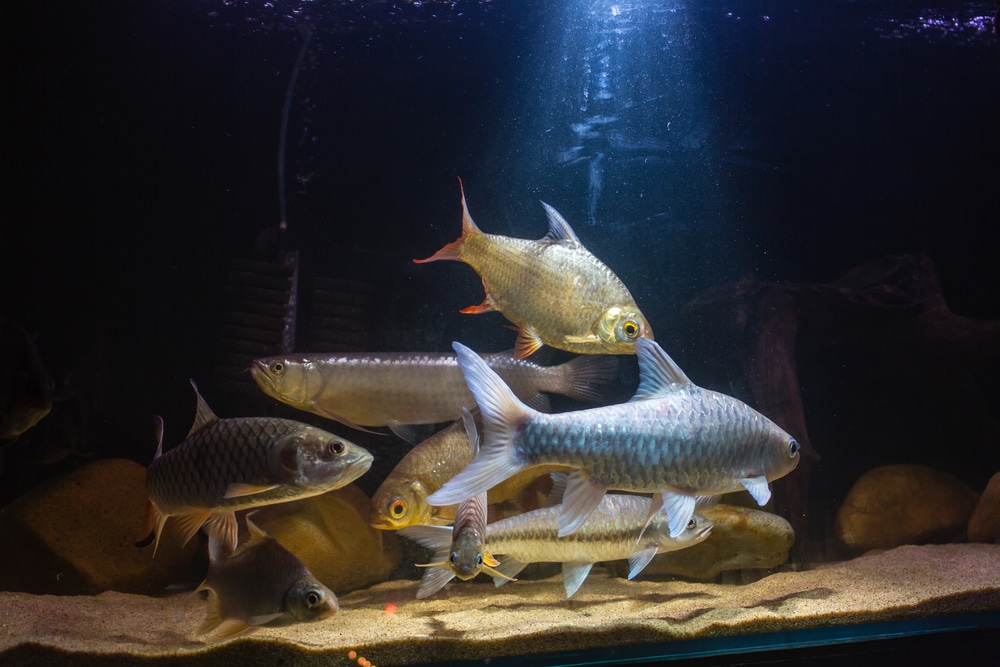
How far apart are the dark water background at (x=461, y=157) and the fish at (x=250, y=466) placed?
4.31 ft

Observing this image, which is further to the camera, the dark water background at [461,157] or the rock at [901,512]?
the rock at [901,512]

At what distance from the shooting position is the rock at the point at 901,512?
417cm

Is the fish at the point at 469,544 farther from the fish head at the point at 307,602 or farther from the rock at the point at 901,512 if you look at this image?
the rock at the point at 901,512

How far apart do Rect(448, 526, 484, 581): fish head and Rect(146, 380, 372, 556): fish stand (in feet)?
1.88

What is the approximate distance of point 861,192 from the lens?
4598mm

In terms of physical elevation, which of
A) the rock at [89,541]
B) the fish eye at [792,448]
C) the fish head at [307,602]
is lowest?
the rock at [89,541]

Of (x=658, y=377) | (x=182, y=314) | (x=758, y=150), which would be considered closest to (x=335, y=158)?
(x=182, y=314)

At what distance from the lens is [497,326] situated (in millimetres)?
4195

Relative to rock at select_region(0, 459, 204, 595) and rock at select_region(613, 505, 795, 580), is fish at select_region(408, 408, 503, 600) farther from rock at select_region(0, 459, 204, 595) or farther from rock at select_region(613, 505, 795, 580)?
rock at select_region(0, 459, 204, 595)

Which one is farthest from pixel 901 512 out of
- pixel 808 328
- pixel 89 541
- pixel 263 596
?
pixel 89 541

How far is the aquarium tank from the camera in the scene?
2.59 m

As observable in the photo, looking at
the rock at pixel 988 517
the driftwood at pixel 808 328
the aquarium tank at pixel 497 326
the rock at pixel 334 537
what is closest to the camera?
the aquarium tank at pixel 497 326

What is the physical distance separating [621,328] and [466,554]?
1.37m

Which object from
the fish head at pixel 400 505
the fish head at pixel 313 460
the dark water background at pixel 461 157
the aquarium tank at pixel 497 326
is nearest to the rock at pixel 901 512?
the aquarium tank at pixel 497 326
